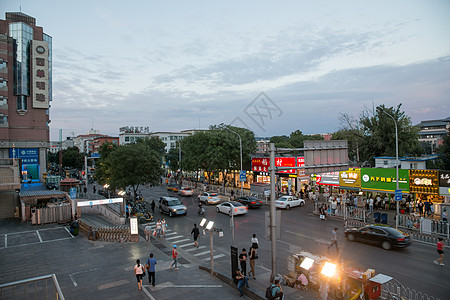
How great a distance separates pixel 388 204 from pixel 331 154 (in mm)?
19293

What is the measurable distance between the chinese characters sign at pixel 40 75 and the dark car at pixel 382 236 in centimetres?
5190

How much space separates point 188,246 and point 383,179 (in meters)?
20.9

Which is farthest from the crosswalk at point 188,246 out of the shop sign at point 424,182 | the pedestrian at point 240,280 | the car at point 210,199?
the shop sign at point 424,182

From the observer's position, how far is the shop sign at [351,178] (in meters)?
30.5

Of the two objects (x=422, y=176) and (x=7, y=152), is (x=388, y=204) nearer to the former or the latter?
(x=422, y=176)

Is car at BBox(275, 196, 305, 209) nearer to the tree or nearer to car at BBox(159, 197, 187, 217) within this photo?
car at BBox(159, 197, 187, 217)

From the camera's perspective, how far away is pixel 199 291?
12.0 metres

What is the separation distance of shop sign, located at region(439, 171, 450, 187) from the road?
9619mm

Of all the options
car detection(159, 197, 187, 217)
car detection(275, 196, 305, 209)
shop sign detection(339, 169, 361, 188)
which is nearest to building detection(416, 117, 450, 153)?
shop sign detection(339, 169, 361, 188)

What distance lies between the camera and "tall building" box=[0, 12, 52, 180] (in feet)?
149

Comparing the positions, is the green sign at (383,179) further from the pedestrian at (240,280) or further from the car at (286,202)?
the pedestrian at (240,280)

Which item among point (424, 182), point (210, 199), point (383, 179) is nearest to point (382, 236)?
point (424, 182)

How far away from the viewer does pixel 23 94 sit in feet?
153

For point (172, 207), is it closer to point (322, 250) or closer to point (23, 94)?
point (322, 250)
